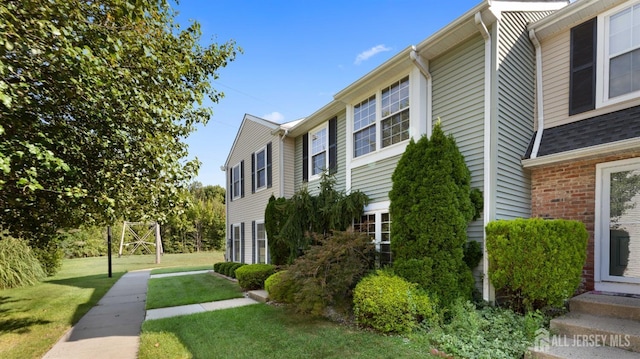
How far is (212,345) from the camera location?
4840 millimetres

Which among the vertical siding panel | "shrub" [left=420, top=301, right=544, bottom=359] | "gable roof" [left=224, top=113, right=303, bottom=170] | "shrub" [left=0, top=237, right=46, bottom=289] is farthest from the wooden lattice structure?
"shrub" [left=420, top=301, right=544, bottom=359]

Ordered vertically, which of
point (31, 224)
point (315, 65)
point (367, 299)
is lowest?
point (367, 299)

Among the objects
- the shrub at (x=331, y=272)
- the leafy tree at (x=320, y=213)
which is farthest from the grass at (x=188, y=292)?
the shrub at (x=331, y=272)

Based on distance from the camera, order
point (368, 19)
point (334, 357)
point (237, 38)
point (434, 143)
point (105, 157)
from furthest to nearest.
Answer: point (368, 19), point (237, 38), point (434, 143), point (105, 157), point (334, 357)

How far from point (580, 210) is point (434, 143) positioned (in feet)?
9.39

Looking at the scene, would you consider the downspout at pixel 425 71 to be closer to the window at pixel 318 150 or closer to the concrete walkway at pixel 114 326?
the window at pixel 318 150

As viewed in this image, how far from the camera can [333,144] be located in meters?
9.55

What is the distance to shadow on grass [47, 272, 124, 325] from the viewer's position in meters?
7.54

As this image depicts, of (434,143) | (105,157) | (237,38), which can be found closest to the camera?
(105,157)

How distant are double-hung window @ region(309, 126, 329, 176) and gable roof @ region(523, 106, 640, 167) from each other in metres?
5.41

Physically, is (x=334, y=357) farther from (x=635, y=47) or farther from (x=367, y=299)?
(x=635, y=47)

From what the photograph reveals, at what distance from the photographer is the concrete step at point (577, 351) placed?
3.68 m

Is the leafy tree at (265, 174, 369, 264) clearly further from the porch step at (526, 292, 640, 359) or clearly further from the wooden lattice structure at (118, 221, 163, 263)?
the wooden lattice structure at (118, 221, 163, 263)

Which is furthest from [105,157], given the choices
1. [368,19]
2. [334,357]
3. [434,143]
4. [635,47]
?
[635,47]
